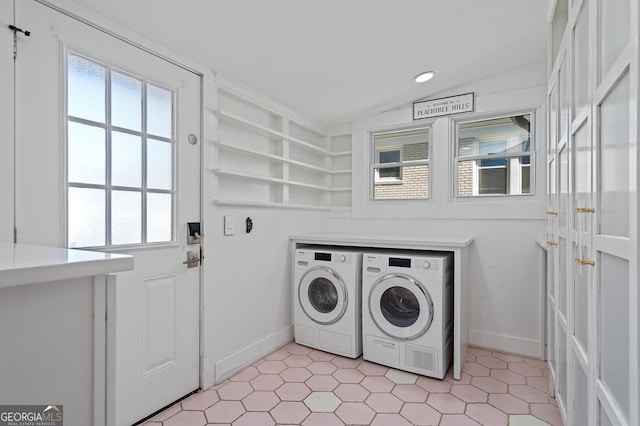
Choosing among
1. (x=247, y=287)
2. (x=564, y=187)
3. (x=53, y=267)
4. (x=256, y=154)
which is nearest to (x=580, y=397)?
(x=564, y=187)

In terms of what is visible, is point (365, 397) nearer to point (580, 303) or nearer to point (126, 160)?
point (580, 303)

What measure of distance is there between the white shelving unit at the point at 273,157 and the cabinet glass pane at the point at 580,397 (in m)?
2.08

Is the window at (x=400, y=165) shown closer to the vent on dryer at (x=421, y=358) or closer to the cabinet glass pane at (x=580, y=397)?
the vent on dryer at (x=421, y=358)

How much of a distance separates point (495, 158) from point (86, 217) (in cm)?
310

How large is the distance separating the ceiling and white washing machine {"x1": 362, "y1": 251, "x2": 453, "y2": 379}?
1.47m

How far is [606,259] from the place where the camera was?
95 centimetres

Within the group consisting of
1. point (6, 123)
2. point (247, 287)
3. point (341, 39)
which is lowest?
point (247, 287)

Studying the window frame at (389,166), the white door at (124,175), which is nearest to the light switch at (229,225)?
the white door at (124,175)

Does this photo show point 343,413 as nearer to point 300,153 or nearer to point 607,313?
point 607,313

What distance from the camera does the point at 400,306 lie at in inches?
100

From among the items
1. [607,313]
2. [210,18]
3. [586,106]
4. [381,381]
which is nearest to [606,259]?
[607,313]

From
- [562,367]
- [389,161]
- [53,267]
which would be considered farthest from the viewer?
[389,161]

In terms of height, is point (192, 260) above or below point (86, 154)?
below

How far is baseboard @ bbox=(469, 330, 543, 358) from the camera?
2.71 meters
